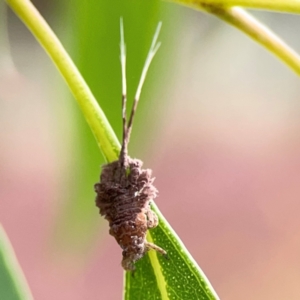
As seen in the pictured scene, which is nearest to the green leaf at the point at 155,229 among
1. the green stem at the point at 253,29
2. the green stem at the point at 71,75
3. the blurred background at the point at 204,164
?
the green stem at the point at 71,75

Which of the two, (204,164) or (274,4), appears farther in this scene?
(204,164)

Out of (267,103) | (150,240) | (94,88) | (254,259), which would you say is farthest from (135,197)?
(267,103)

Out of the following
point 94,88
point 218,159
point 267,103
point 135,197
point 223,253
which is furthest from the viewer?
point 267,103

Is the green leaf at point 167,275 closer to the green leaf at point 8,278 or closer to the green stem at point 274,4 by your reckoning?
the green leaf at point 8,278

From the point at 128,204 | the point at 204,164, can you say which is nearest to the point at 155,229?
the point at 128,204

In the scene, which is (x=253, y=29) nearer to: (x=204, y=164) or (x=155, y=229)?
(x=155, y=229)

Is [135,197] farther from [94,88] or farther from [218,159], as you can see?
[218,159]
